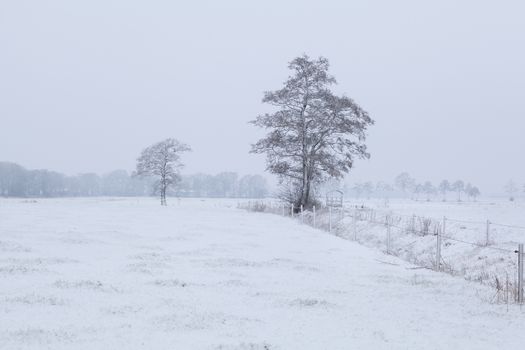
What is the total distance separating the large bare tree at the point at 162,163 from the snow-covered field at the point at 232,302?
64.7m

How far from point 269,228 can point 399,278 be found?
17.1 metres

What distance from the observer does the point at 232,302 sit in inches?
440

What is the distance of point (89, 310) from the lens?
1000 cm

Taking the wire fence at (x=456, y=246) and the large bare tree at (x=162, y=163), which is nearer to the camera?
the wire fence at (x=456, y=246)

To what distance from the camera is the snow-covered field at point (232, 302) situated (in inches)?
331

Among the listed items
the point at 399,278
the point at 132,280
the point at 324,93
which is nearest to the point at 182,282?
the point at 132,280

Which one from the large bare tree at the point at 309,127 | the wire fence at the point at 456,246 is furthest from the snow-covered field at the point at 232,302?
the large bare tree at the point at 309,127

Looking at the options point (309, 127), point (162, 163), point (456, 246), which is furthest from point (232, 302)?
point (162, 163)

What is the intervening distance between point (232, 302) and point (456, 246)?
14094 millimetres

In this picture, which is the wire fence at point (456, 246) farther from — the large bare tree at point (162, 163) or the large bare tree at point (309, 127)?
the large bare tree at point (162, 163)

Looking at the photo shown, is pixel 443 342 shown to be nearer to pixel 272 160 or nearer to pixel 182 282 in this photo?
pixel 182 282

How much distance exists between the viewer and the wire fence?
15.1m

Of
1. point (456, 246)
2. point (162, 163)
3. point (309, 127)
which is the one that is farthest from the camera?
point (162, 163)

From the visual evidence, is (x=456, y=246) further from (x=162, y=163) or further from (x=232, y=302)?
(x=162, y=163)
